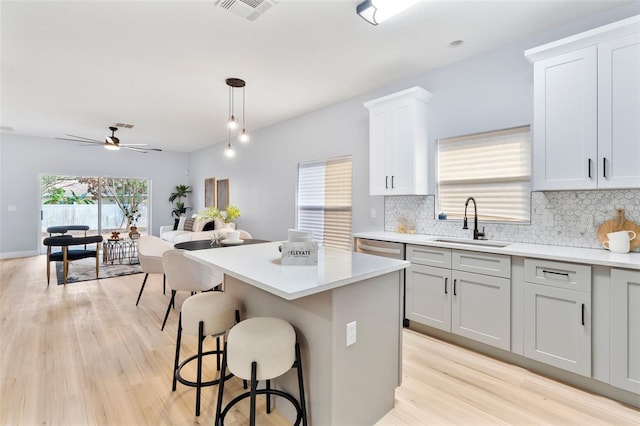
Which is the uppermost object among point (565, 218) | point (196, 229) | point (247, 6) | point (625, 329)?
point (247, 6)

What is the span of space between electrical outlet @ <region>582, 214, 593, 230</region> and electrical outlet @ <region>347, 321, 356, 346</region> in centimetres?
225

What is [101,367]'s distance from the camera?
7.95 ft

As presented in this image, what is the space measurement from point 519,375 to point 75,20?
4.56 meters

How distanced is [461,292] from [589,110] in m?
1.70

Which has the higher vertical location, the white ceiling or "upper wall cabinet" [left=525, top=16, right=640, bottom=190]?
the white ceiling

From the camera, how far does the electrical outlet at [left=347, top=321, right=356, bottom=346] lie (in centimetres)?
159

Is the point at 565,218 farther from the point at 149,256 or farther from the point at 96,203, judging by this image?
the point at 96,203

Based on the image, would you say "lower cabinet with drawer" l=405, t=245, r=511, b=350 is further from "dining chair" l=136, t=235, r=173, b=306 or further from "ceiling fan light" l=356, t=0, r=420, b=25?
"dining chair" l=136, t=235, r=173, b=306

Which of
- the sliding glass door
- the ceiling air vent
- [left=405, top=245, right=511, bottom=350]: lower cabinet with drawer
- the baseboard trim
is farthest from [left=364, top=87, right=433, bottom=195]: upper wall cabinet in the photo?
the baseboard trim

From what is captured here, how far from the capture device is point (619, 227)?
2354mm

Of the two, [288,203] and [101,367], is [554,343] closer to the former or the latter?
[101,367]

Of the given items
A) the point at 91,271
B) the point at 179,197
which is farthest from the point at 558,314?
the point at 179,197

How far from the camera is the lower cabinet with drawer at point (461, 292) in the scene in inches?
98.3

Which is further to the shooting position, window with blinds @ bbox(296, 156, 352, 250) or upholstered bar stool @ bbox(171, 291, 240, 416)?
window with blinds @ bbox(296, 156, 352, 250)
